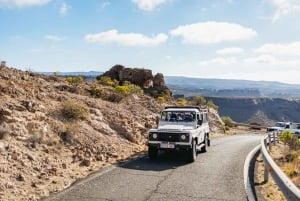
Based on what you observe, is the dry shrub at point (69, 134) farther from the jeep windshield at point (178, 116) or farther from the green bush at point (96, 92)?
the green bush at point (96, 92)

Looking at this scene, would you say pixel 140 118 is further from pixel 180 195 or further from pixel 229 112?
pixel 229 112

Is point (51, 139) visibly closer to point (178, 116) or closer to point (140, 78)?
point (178, 116)

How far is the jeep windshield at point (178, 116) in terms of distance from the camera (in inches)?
616

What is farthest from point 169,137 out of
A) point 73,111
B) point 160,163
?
point 73,111

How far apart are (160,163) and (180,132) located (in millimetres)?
1506

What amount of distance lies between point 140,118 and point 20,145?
1079 cm

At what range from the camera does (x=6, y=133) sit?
1134cm

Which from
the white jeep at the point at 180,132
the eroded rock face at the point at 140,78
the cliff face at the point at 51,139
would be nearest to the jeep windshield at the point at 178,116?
the white jeep at the point at 180,132

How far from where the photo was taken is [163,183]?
32.0 ft

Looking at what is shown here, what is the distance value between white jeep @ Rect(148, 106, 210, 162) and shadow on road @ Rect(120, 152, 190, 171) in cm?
41

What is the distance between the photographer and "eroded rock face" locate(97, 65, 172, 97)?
42844mm

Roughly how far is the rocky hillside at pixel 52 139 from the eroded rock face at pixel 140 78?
2240 centimetres

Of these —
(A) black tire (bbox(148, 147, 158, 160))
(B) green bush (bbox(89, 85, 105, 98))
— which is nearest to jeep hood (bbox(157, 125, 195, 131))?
(A) black tire (bbox(148, 147, 158, 160))

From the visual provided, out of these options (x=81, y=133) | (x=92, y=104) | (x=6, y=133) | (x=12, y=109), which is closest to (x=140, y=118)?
(x=92, y=104)
